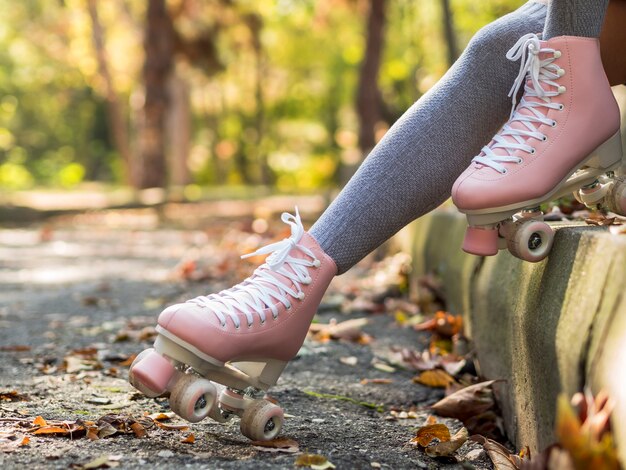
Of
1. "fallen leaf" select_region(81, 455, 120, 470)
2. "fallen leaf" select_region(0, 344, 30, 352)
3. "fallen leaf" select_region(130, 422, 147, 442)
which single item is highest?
"fallen leaf" select_region(81, 455, 120, 470)

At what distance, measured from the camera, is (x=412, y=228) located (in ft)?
12.9

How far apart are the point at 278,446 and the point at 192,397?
173mm

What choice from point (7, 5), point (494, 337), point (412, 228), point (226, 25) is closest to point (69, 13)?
point (7, 5)

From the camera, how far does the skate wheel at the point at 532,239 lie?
4.41 feet

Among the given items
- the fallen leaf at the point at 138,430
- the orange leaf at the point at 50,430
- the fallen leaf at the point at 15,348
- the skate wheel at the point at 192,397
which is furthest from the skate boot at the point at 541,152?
the fallen leaf at the point at 15,348

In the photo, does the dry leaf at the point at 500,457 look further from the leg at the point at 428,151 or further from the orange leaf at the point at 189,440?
the orange leaf at the point at 189,440

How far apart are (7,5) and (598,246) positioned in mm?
25952

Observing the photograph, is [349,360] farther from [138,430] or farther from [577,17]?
[577,17]

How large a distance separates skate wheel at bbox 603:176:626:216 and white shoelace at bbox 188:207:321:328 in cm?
54

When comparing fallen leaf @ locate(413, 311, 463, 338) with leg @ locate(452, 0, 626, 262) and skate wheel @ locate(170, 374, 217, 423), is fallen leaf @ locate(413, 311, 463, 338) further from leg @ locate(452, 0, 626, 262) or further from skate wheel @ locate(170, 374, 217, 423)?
skate wheel @ locate(170, 374, 217, 423)

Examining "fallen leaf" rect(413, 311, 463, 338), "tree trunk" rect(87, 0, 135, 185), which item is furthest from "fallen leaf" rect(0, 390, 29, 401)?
"tree trunk" rect(87, 0, 135, 185)

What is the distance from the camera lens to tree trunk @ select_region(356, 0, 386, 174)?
9.85m

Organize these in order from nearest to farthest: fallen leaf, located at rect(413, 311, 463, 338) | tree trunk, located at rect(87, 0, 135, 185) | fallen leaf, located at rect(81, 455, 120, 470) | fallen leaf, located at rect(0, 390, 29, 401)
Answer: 1. fallen leaf, located at rect(81, 455, 120, 470)
2. fallen leaf, located at rect(0, 390, 29, 401)
3. fallen leaf, located at rect(413, 311, 463, 338)
4. tree trunk, located at rect(87, 0, 135, 185)

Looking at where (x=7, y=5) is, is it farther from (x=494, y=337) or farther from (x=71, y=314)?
(x=494, y=337)
